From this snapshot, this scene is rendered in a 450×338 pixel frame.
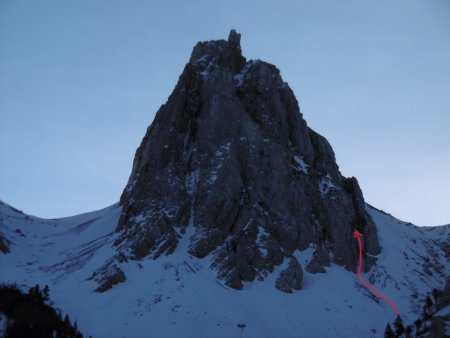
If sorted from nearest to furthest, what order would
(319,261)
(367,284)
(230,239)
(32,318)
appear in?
(32,318) < (230,239) < (319,261) < (367,284)

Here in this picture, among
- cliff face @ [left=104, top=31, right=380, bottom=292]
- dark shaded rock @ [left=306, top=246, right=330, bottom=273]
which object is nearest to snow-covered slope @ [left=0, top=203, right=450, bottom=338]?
dark shaded rock @ [left=306, top=246, right=330, bottom=273]

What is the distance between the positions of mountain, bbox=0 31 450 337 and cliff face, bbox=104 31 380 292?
0.88 ft

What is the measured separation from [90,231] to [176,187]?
2578 centimetres

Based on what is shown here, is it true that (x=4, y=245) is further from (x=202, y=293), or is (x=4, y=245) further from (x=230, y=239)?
(x=202, y=293)

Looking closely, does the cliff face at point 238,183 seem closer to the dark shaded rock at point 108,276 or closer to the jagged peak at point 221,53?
the jagged peak at point 221,53

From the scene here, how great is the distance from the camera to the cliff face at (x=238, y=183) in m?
95.9

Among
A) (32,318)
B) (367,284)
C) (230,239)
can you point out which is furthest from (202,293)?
(367,284)

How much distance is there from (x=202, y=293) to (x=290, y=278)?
16389 mm

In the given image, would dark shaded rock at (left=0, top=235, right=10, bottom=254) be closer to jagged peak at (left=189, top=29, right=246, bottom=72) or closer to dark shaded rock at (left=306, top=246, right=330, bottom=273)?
jagged peak at (left=189, top=29, right=246, bottom=72)

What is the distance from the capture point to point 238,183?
342 feet

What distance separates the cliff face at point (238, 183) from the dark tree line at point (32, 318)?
1403 cm

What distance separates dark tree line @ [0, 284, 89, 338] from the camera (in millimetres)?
66188

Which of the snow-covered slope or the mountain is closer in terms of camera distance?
the snow-covered slope

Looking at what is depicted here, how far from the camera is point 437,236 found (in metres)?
132
